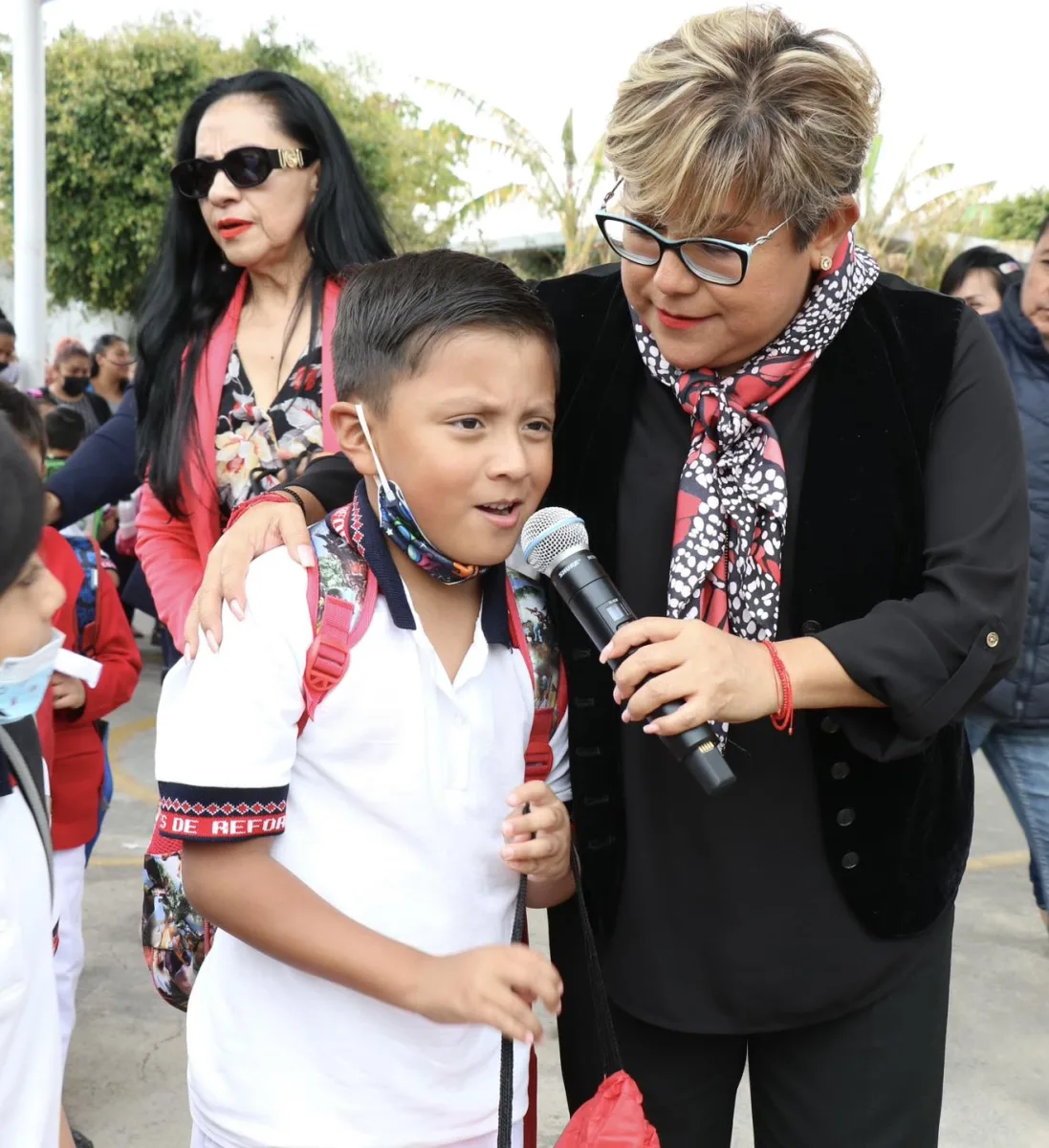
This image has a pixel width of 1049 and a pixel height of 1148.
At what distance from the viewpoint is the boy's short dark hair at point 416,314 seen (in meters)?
1.82

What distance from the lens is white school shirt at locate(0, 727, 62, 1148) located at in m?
1.55

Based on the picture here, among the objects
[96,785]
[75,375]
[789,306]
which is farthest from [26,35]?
[789,306]

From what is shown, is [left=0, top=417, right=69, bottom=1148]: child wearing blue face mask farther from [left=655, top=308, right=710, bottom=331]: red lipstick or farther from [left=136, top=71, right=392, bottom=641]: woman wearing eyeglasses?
[left=136, top=71, right=392, bottom=641]: woman wearing eyeglasses

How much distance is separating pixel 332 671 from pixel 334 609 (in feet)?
0.26

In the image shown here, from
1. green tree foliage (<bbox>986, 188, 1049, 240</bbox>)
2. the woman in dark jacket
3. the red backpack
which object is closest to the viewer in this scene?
the red backpack

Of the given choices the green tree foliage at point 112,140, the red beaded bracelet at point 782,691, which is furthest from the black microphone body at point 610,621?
the green tree foliage at point 112,140

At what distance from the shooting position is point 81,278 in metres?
18.5

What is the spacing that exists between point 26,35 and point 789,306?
8205 mm

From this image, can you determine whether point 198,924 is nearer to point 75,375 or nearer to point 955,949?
point 955,949

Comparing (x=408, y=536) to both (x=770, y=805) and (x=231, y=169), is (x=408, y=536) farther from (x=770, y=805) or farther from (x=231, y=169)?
(x=231, y=169)

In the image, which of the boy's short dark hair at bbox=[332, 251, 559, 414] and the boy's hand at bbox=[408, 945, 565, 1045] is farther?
the boy's short dark hair at bbox=[332, 251, 559, 414]

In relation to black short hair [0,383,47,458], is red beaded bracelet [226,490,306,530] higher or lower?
higher

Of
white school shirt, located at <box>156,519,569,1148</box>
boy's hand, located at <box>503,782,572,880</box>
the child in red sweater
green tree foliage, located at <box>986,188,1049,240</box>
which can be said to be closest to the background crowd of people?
white school shirt, located at <box>156,519,569,1148</box>

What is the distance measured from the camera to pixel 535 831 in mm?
1740
